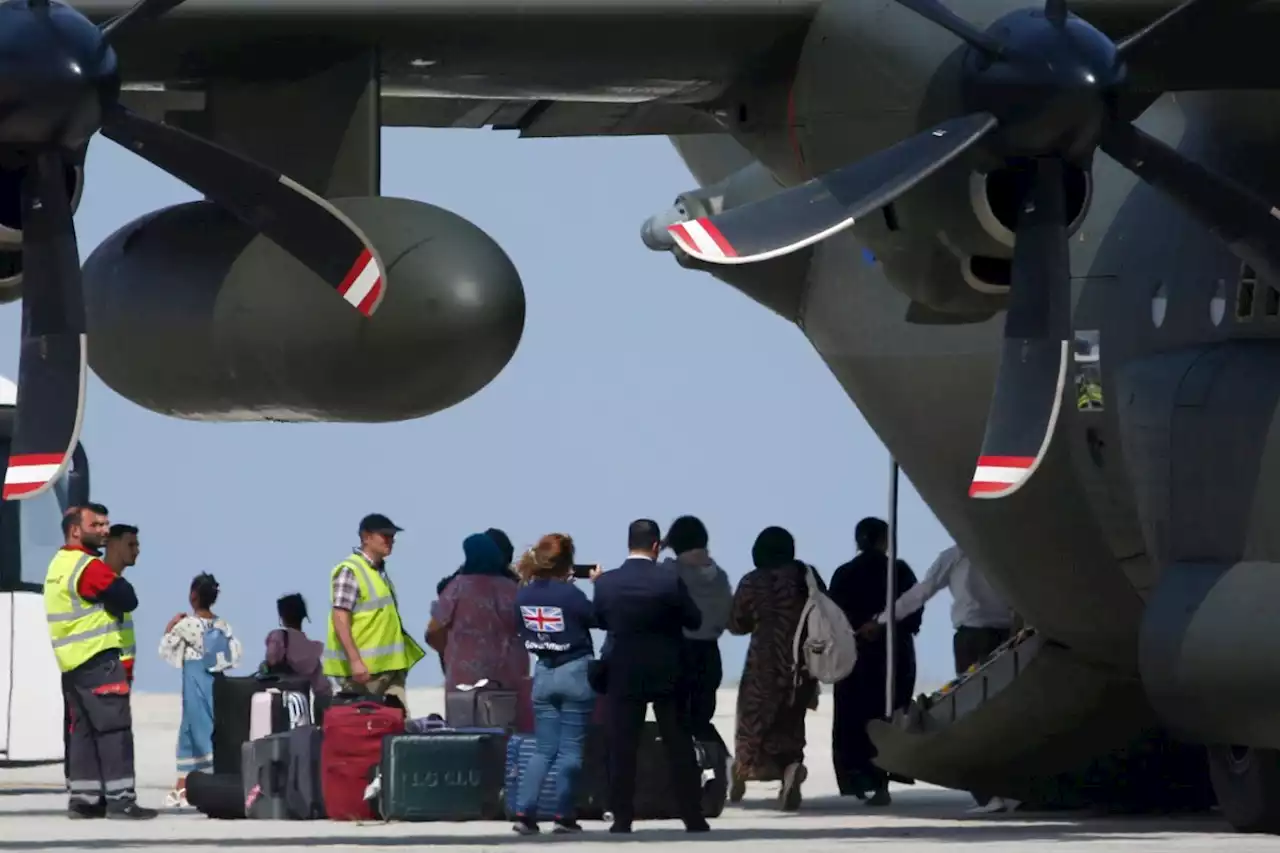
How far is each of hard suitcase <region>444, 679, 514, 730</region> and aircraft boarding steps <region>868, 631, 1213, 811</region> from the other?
82.7 inches

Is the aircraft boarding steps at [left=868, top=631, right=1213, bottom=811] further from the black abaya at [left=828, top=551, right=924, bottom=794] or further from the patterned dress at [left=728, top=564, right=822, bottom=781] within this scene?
the black abaya at [left=828, top=551, right=924, bottom=794]

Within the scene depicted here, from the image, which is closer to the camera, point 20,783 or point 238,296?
point 238,296

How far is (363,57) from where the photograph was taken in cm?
1404

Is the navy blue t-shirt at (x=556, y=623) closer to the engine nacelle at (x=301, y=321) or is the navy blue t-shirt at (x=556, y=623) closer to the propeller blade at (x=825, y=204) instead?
the engine nacelle at (x=301, y=321)

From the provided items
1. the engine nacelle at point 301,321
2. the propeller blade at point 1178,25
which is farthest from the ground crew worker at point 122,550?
the propeller blade at point 1178,25

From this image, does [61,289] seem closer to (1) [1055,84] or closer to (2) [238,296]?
(2) [238,296]

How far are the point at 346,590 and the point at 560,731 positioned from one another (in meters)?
2.18

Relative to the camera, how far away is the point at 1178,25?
12906 mm

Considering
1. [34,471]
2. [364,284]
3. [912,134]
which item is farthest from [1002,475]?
[34,471]

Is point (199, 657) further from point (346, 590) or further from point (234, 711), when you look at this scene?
point (346, 590)

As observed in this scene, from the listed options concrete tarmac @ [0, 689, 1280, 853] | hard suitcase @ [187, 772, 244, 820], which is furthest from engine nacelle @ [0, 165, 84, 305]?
hard suitcase @ [187, 772, 244, 820]

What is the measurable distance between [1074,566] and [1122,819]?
6.23 ft

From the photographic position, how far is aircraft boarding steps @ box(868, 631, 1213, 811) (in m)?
16.3

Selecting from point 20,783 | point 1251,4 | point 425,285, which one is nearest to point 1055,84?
point 1251,4
